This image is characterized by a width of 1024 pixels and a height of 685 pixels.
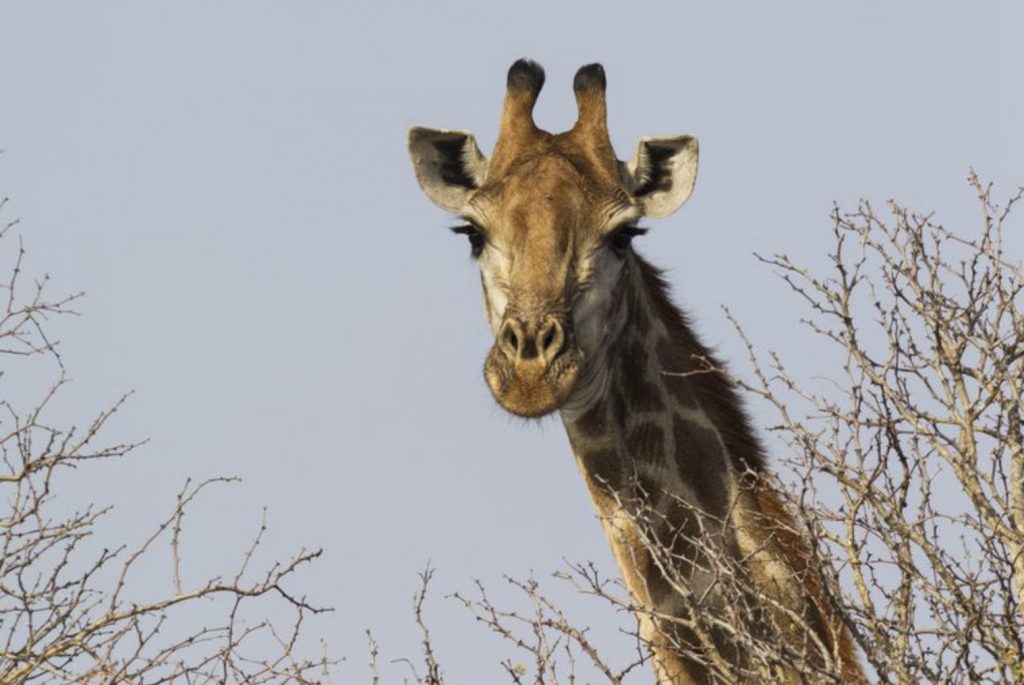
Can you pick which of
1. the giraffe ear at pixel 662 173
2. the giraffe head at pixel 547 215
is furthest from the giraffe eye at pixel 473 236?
the giraffe ear at pixel 662 173

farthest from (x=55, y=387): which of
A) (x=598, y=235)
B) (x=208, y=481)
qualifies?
(x=598, y=235)

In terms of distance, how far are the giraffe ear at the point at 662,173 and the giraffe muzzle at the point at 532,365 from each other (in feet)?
4.66

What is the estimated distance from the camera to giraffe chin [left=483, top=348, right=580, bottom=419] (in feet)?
31.1

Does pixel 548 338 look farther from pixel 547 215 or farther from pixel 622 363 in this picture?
pixel 622 363

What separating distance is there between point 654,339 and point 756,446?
75 centimetres

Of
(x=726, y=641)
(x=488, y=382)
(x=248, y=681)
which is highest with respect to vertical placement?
(x=488, y=382)

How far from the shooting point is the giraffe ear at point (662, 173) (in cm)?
1092

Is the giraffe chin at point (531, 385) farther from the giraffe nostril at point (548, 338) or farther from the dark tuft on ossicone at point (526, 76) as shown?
the dark tuft on ossicone at point (526, 76)

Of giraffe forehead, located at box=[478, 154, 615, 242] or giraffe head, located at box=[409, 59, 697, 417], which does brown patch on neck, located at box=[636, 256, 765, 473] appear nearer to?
giraffe head, located at box=[409, 59, 697, 417]

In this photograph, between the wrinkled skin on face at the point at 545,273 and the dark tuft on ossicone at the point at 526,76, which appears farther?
the dark tuft on ossicone at the point at 526,76

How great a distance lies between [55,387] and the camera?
10.0 meters

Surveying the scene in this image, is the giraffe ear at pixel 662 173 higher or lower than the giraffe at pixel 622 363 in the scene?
higher

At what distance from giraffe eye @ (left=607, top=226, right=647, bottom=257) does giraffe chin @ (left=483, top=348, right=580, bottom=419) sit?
42.4 inches

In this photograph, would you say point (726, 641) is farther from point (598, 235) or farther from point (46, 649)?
point (46, 649)
